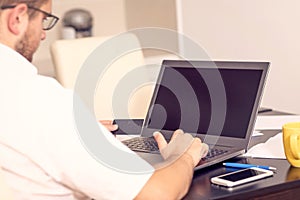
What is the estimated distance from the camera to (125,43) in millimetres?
2391

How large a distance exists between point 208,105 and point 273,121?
33 cm

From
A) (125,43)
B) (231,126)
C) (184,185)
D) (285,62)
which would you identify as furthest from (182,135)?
(285,62)

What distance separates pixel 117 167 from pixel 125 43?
1.34 metres

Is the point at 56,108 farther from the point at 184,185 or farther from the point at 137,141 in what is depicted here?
the point at 137,141

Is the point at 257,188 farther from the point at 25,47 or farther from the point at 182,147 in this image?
the point at 25,47

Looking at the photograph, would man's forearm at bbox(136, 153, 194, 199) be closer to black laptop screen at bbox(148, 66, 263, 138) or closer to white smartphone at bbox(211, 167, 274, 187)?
white smartphone at bbox(211, 167, 274, 187)

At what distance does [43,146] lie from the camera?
1059 millimetres

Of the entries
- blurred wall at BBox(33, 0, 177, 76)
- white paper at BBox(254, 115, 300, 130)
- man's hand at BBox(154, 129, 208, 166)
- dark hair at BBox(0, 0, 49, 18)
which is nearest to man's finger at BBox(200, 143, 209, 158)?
man's hand at BBox(154, 129, 208, 166)

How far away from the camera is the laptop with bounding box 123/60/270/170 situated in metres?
1.44

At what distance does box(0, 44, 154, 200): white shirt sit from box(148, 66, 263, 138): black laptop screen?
431 mm

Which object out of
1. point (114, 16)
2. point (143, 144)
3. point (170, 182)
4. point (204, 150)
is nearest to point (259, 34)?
point (114, 16)

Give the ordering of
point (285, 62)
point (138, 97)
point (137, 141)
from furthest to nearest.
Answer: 1. point (285, 62)
2. point (138, 97)
3. point (137, 141)

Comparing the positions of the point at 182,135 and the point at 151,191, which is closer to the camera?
the point at 151,191

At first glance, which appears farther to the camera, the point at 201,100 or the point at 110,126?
the point at 110,126
